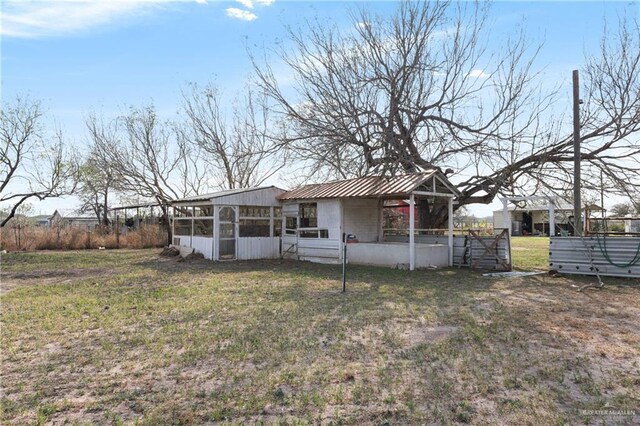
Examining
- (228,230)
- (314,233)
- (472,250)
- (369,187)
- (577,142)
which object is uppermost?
(577,142)

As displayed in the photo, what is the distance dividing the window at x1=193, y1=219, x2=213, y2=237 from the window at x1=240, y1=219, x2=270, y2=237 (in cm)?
121

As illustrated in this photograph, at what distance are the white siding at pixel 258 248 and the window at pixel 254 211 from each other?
3.01 ft

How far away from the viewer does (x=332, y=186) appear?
15633 mm

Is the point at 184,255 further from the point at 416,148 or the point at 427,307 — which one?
the point at 427,307

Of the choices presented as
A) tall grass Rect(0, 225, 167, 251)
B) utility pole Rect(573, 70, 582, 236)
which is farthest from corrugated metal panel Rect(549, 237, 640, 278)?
tall grass Rect(0, 225, 167, 251)

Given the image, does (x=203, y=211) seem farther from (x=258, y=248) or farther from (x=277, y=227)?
(x=277, y=227)

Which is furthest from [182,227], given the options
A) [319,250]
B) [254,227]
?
[319,250]

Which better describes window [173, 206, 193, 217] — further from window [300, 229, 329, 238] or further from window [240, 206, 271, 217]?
window [300, 229, 329, 238]

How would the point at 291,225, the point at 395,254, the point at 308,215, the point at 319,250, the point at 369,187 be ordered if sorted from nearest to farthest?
the point at 395,254
the point at 369,187
the point at 319,250
the point at 308,215
the point at 291,225

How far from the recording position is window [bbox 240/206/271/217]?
16.4 meters

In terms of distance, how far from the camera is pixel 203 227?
16.8 metres

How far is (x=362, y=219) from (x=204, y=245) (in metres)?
6.15

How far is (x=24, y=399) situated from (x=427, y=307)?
558cm

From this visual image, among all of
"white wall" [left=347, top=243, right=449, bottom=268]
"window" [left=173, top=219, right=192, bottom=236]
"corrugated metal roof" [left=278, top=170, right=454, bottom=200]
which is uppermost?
"corrugated metal roof" [left=278, top=170, right=454, bottom=200]
